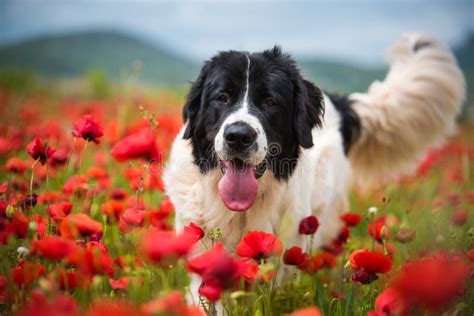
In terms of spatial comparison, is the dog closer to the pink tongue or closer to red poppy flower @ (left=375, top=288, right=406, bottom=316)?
the pink tongue

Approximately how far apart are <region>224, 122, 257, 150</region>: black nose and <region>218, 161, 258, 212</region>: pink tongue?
21cm

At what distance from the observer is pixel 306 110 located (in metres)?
3.27

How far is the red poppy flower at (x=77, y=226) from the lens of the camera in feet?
5.61

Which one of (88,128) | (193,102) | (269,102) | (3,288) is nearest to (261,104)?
(269,102)

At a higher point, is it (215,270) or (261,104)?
(261,104)

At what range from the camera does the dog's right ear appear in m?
3.24

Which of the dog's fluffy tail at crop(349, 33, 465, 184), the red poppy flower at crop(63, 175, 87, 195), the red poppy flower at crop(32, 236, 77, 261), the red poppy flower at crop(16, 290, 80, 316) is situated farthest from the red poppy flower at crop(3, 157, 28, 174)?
the dog's fluffy tail at crop(349, 33, 465, 184)

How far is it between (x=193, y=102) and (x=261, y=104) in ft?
1.80

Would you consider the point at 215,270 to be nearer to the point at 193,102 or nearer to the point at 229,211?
the point at 229,211

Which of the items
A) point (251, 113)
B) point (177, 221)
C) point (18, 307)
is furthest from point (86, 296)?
point (251, 113)

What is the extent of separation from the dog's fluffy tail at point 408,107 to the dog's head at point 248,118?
1.81m

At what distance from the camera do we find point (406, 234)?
7.68 feet

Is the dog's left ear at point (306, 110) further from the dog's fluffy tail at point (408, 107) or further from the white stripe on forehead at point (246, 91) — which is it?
the dog's fluffy tail at point (408, 107)

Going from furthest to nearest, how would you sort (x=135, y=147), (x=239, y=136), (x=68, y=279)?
1. (x=239, y=136)
2. (x=135, y=147)
3. (x=68, y=279)
